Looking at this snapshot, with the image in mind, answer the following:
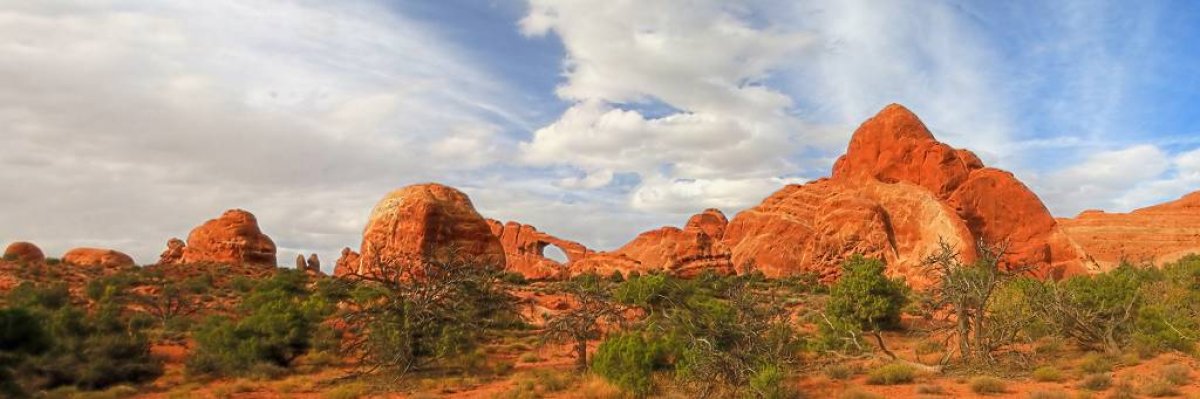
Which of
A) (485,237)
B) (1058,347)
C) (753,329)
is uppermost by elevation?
(485,237)

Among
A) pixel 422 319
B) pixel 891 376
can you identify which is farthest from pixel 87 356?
pixel 891 376

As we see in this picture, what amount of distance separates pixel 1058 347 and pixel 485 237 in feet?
83.4

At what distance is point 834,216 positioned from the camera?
5169 centimetres

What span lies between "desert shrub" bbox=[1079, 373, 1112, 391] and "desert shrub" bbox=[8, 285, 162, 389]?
22468mm

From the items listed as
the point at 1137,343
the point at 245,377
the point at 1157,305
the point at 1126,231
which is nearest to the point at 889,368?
the point at 1137,343

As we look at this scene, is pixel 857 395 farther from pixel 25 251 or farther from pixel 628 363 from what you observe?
pixel 25 251

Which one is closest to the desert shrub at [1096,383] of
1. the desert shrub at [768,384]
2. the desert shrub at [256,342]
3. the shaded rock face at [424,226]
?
the desert shrub at [768,384]

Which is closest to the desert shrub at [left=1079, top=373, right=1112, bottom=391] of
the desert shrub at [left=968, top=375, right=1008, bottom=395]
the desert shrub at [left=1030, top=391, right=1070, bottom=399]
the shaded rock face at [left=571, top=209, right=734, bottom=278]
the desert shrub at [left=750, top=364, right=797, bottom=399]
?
the desert shrub at [left=968, top=375, right=1008, bottom=395]

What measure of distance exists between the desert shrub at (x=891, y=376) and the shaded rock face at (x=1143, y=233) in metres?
47.7

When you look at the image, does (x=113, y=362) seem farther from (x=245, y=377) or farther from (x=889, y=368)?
(x=889, y=368)

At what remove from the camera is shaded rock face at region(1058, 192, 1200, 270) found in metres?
55.5

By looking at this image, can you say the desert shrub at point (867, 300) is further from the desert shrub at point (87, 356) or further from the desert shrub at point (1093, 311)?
the desert shrub at point (87, 356)

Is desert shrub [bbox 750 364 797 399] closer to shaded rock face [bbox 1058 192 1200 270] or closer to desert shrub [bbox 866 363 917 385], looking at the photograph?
desert shrub [bbox 866 363 917 385]

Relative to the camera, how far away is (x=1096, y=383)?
14234 mm
